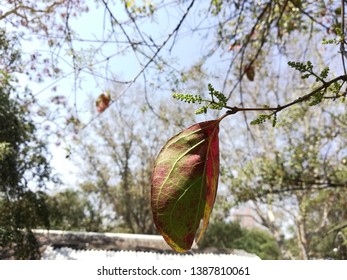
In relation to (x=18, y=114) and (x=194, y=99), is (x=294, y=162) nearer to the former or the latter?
(x=18, y=114)

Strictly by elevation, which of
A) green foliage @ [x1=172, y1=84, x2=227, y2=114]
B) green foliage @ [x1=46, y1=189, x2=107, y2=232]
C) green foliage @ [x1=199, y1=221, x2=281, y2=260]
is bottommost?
green foliage @ [x1=199, y1=221, x2=281, y2=260]

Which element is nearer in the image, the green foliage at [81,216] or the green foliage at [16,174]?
the green foliage at [16,174]

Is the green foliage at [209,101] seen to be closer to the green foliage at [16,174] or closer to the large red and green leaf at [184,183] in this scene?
the large red and green leaf at [184,183]

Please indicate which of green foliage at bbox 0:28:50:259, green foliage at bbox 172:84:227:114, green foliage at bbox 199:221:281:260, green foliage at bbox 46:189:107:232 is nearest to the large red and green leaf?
green foliage at bbox 172:84:227:114

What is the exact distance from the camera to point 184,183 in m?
0.52

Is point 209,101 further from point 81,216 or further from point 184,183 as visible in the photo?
point 81,216

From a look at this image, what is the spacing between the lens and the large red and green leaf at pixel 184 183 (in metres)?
0.52

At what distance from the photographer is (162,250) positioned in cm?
784

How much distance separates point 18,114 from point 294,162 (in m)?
3.82

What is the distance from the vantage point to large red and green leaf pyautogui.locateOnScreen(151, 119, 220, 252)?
0.52 meters

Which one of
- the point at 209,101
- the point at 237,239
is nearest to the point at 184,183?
the point at 209,101

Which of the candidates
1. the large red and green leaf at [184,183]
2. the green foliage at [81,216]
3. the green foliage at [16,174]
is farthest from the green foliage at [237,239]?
the large red and green leaf at [184,183]

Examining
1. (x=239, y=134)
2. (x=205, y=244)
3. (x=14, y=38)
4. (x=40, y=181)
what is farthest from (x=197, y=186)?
(x=205, y=244)

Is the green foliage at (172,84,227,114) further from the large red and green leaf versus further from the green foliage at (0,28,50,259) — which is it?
the green foliage at (0,28,50,259)
